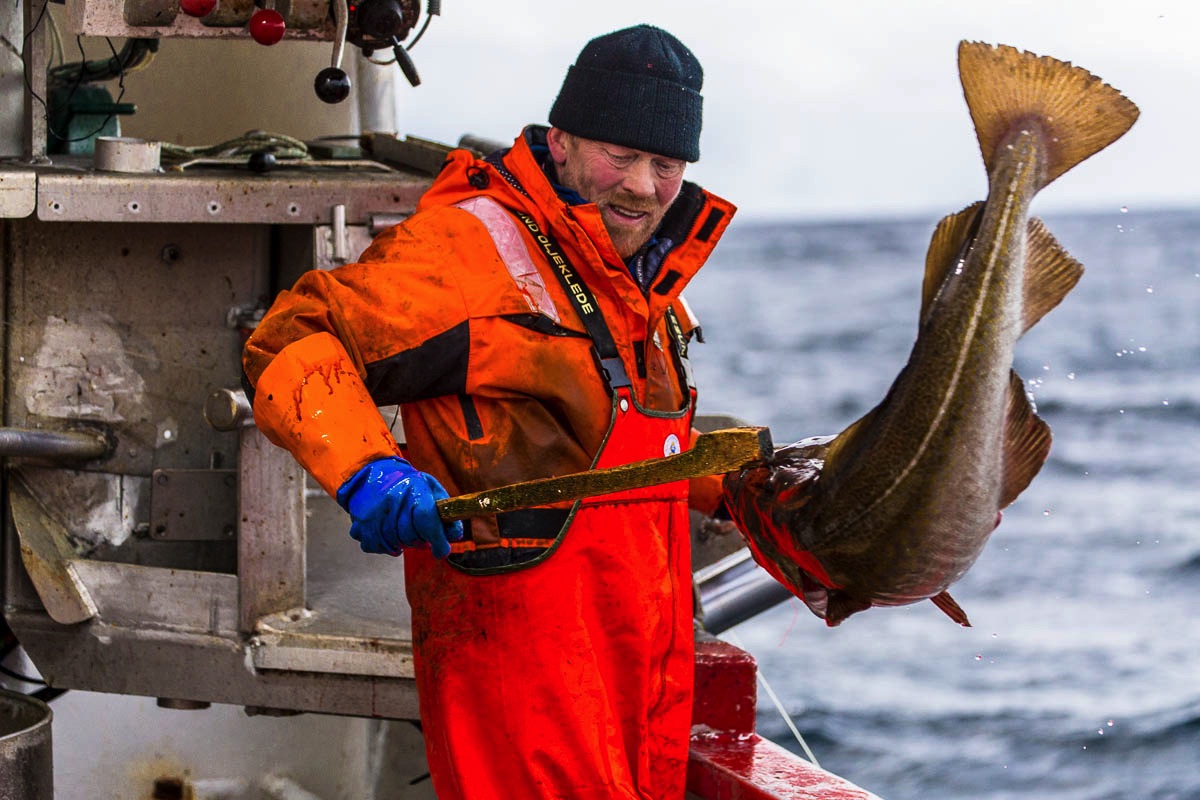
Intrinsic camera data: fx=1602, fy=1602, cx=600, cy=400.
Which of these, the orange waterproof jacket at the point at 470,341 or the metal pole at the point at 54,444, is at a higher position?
the orange waterproof jacket at the point at 470,341

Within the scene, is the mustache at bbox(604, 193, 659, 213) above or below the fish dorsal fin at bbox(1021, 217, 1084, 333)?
above

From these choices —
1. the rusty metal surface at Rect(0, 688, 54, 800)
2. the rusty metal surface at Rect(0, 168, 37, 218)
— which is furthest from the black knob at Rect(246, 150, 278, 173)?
the rusty metal surface at Rect(0, 688, 54, 800)

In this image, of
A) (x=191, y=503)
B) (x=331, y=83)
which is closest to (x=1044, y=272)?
(x=331, y=83)

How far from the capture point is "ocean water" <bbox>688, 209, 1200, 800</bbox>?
1166 cm

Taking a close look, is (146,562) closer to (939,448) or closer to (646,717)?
(646,717)

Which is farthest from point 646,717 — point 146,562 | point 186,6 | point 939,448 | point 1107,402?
point 1107,402

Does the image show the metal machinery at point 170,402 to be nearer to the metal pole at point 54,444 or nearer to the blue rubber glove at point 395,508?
the metal pole at point 54,444

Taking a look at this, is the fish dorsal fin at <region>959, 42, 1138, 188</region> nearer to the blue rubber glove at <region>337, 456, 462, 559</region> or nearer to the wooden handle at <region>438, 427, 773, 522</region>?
the wooden handle at <region>438, 427, 773, 522</region>

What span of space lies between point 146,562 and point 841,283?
143ft

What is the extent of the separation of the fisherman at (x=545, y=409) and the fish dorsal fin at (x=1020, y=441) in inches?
27.6

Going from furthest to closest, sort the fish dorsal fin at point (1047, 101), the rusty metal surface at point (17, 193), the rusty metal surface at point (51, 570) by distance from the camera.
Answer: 1. the rusty metal surface at point (51, 570)
2. the rusty metal surface at point (17, 193)
3. the fish dorsal fin at point (1047, 101)

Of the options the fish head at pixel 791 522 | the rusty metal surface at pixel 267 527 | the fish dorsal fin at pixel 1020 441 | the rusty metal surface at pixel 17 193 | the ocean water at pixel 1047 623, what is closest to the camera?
the fish dorsal fin at pixel 1020 441

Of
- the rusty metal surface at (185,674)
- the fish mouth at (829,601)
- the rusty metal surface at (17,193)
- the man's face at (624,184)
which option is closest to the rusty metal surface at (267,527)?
the rusty metal surface at (185,674)

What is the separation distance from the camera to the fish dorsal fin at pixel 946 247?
7.05 ft
